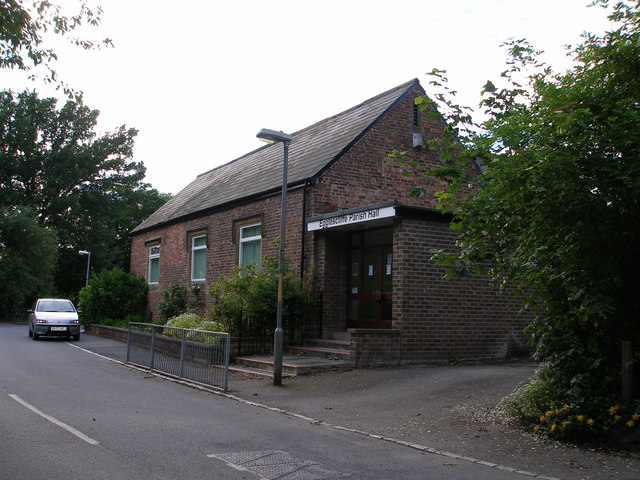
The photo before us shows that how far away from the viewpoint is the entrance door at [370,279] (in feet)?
48.8

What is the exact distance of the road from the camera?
5.72 m

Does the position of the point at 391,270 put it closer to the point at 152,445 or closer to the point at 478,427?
the point at 478,427

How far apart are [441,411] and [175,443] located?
400 centimetres

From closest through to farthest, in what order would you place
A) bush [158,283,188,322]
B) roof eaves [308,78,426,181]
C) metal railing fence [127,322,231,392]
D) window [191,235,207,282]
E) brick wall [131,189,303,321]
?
metal railing fence [127,322,231,392], roof eaves [308,78,426,181], brick wall [131,189,303,321], window [191,235,207,282], bush [158,283,188,322]

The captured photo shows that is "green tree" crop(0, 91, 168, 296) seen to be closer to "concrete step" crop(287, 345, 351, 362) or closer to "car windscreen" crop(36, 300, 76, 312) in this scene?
"car windscreen" crop(36, 300, 76, 312)

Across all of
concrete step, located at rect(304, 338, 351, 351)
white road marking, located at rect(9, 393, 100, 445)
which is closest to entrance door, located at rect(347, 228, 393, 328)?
concrete step, located at rect(304, 338, 351, 351)

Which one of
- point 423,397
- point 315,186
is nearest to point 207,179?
point 315,186

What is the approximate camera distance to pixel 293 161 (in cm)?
1947

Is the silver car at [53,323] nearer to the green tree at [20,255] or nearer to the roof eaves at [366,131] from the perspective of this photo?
the roof eaves at [366,131]

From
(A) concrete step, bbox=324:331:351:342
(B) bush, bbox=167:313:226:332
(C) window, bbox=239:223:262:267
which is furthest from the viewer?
(C) window, bbox=239:223:262:267

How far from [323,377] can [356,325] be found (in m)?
3.63

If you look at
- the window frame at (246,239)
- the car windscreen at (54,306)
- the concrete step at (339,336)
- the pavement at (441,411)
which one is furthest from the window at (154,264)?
the pavement at (441,411)

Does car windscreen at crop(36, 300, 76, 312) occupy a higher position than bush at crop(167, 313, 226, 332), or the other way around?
car windscreen at crop(36, 300, 76, 312)

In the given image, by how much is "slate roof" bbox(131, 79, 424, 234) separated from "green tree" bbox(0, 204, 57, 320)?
19098mm
